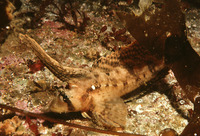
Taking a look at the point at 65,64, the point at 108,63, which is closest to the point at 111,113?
the point at 108,63

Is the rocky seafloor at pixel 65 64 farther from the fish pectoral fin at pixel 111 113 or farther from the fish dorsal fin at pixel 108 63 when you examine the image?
the fish dorsal fin at pixel 108 63

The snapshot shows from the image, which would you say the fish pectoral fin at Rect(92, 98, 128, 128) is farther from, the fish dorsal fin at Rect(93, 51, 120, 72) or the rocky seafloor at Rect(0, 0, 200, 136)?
the fish dorsal fin at Rect(93, 51, 120, 72)

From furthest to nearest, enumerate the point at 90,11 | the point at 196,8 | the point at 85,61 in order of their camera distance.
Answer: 1. the point at 196,8
2. the point at 90,11
3. the point at 85,61

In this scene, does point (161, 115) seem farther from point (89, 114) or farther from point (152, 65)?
point (89, 114)

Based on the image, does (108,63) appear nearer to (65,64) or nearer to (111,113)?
(111,113)

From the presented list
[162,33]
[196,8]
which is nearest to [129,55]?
[162,33]
